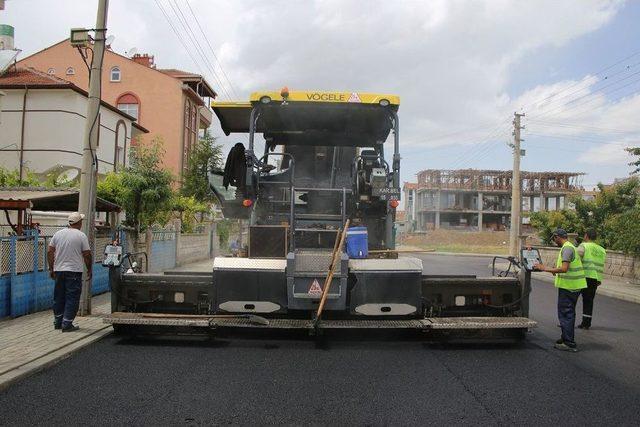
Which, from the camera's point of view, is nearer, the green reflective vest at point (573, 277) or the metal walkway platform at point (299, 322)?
the metal walkway platform at point (299, 322)

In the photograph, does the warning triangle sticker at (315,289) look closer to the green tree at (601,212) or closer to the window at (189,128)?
the green tree at (601,212)

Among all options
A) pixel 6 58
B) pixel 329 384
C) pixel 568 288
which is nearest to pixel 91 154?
pixel 329 384

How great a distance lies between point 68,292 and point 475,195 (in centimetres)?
7019

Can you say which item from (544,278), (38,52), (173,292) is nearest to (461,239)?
(544,278)

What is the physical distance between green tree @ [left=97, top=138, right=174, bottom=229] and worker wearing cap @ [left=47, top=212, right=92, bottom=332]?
8387 mm

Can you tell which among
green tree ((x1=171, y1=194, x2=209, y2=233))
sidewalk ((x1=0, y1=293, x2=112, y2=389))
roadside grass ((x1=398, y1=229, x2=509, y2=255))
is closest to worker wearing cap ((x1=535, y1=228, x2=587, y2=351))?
sidewalk ((x1=0, y1=293, x2=112, y2=389))

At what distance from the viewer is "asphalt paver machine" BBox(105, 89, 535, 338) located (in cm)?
666

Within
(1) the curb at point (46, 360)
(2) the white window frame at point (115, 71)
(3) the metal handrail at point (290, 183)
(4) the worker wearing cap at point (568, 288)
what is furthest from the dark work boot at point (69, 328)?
(2) the white window frame at point (115, 71)

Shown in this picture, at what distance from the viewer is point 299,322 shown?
6805mm

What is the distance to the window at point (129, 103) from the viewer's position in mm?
36219

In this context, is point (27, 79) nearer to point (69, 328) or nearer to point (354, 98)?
point (69, 328)

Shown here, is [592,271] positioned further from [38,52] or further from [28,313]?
[38,52]

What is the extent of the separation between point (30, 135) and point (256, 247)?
2002 cm

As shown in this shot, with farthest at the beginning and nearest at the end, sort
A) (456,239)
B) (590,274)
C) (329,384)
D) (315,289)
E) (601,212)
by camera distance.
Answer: (456,239)
(601,212)
(590,274)
(315,289)
(329,384)
